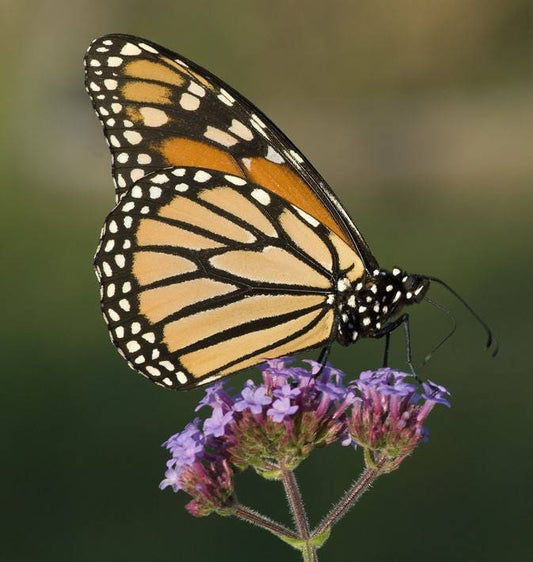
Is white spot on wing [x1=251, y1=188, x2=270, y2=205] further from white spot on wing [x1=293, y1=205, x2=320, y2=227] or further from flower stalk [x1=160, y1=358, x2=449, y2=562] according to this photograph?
flower stalk [x1=160, y1=358, x2=449, y2=562]

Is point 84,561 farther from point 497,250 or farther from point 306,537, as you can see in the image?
point 497,250

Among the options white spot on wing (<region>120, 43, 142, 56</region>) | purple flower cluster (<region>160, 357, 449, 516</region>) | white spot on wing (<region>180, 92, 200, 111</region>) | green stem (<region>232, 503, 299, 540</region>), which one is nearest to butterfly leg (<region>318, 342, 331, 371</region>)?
purple flower cluster (<region>160, 357, 449, 516</region>)

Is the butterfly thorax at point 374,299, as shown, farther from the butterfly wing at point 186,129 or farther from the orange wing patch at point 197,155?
the orange wing patch at point 197,155

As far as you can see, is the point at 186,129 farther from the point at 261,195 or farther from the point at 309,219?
the point at 309,219

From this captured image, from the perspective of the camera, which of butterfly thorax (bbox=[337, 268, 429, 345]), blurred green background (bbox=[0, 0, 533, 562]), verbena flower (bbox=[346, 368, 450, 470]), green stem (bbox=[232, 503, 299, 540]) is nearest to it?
green stem (bbox=[232, 503, 299, 540])

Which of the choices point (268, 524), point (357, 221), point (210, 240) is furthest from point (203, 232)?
point (357, 221)

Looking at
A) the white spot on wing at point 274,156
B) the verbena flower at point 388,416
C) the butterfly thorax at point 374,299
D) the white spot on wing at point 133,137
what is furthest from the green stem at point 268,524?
the white spot on wing at point 133,137

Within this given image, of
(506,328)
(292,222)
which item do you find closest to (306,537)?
(292,222)
